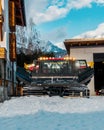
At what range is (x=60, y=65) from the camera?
2384 centimetres

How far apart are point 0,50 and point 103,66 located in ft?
86.1

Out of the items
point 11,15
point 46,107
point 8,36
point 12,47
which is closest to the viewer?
→ point 46,107

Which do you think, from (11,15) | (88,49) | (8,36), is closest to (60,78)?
(8,36)

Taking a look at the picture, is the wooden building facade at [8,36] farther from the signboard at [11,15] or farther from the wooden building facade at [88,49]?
the wooden building facade at [88,49]

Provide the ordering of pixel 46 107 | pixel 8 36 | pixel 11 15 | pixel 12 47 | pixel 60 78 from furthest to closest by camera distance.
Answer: pixel 12 47 → pixel 11 15 → pixel 8 36 → pixel 60 78 → pixel 46 107

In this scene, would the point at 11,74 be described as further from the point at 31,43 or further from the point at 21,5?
the point at 31,43

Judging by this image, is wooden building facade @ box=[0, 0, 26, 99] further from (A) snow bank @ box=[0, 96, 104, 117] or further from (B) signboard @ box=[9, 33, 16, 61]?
(A) snow bank @ box=[0, 96, 104, 117]

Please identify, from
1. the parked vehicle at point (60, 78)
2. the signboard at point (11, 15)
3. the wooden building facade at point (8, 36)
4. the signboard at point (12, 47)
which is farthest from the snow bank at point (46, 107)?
the signboard at point (11, 15)

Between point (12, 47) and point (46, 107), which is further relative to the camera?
point (12, 47)

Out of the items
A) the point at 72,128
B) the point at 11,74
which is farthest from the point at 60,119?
the point at 11,74

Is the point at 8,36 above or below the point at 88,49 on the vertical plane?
above

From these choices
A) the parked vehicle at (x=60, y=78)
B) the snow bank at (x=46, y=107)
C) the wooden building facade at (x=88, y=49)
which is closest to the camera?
the snow bank at (x=46, y=107)

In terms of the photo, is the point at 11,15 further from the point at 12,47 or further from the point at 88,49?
the point at 88,49

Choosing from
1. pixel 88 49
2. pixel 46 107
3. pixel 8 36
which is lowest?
pixel 46 107
